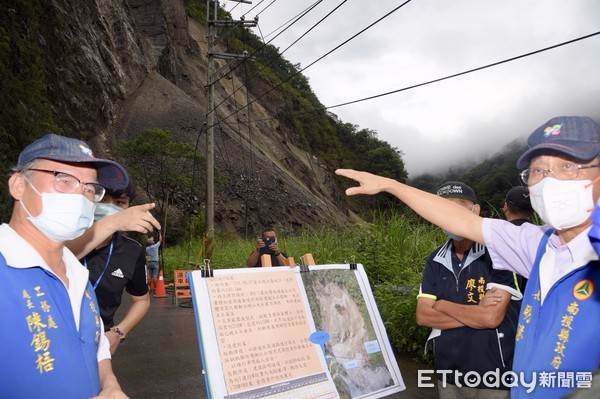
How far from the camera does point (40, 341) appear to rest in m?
1.70

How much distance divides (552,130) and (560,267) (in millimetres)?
548

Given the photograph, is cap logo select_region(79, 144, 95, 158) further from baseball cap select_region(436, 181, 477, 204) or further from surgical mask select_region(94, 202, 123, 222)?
baseball cap select_region(436, 181, 477, 204)

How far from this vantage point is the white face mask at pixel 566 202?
1775mm

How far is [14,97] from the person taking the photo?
16.0m

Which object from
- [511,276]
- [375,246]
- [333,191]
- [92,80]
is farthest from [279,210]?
[511,276]

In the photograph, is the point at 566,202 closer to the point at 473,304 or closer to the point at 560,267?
the point at 560,267

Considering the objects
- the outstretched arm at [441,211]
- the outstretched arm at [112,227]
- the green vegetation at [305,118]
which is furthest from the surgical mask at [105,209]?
the green vegetation at [305,118]

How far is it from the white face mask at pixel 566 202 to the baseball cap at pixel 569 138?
0.37ft

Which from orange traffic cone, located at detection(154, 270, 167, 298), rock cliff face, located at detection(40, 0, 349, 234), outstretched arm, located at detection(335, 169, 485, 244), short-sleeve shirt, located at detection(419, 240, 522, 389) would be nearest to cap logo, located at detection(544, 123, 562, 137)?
outstretched arm, located at detection(335, 169, 485, 244)

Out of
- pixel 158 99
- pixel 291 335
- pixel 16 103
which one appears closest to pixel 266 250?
pixel 291 335

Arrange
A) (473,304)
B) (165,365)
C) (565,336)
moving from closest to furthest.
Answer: (565,336) < (473,304) < (165,365)

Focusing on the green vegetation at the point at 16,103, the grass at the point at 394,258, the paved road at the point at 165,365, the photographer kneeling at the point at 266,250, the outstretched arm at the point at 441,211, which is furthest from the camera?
the green vegetation at the point at 16,103

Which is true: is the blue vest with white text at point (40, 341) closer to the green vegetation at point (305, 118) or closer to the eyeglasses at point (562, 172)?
the eyeglasses at point (562, 172)

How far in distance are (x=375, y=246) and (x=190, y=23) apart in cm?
5456
